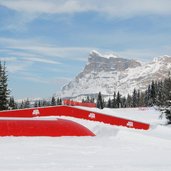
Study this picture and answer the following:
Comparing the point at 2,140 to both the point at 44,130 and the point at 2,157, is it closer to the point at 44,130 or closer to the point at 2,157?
the point at 44,130

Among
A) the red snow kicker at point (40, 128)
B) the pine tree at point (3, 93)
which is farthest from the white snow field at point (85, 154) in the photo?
the pine tree at point (3, 93)

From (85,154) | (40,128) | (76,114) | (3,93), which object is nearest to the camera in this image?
(85,154)

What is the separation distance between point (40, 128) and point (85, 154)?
4.33 m

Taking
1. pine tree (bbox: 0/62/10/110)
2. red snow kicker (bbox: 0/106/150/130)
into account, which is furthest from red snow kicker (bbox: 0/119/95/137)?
pine tree (bbox: 0/62/10/110)

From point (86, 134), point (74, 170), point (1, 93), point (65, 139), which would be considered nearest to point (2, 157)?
point (74, 170)

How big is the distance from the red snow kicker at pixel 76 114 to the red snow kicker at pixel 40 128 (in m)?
8.20

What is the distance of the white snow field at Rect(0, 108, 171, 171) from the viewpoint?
8.90m

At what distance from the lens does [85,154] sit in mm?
10922

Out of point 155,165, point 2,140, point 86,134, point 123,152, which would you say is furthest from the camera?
point 86,134

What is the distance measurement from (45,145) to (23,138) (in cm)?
166

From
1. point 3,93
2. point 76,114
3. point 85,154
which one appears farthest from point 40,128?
point 3,93

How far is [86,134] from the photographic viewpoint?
1559 centimetres

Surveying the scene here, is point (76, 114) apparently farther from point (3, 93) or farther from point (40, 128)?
point (3, 93)

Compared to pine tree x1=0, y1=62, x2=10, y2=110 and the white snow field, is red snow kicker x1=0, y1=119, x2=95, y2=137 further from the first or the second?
pine tree x1=0, y1=62, x2=10, y2=110
